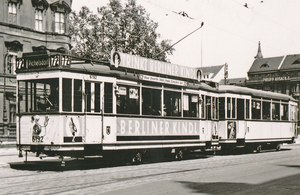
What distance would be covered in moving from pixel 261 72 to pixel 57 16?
74841mm

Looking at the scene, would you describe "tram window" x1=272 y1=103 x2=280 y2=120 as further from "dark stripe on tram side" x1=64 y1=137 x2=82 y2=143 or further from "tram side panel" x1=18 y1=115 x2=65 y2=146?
"tram side panel" x1=18 y1=115 x2=65 y2=146

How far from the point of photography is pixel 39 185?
A: 34.8 feet

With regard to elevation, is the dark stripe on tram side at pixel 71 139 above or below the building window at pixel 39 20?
below

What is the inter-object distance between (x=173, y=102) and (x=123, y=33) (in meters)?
30.5

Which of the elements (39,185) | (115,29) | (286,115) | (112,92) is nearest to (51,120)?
(112,92)

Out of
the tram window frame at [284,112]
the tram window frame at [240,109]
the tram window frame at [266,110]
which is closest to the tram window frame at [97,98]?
the tram window frame at [240,109]

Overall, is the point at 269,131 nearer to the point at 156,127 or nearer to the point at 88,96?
the point at 156,127

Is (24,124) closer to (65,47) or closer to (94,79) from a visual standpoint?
(94,79)

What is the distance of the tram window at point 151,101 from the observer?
16797 mm

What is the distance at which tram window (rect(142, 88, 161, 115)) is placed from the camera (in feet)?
55.1

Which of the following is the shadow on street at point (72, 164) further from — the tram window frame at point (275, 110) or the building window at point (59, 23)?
the building window at point (59, 23)

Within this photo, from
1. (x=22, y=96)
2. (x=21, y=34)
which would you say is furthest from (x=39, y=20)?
(x=22, y=96)

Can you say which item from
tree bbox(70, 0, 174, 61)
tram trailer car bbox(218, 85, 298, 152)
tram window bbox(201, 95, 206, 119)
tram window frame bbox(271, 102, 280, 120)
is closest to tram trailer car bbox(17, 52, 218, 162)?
tram window bbox(201, 95, 206, 119)

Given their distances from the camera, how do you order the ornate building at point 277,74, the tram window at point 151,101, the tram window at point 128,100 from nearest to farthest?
the tram window at point 128,100 → the tram window at point 151,101 → the ornate building at point 277,74
